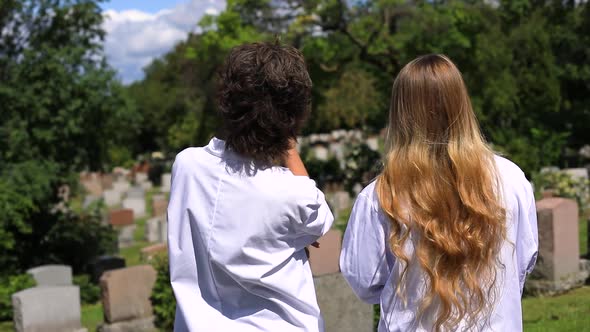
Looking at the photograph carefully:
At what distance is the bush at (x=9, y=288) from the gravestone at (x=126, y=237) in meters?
6.82

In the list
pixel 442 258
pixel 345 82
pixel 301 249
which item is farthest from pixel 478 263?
pixel 345 82

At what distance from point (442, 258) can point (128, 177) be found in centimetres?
3491

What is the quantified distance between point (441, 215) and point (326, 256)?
13.8ft

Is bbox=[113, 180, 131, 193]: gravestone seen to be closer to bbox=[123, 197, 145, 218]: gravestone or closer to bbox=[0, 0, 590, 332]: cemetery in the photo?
bbox=[0, 0, 590, 332]: cemetery

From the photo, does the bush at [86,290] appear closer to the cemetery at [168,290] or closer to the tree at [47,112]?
the cemetery at [168,290]

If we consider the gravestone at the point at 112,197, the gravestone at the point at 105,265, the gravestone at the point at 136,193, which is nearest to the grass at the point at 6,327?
the gravestone at the point at 105,265

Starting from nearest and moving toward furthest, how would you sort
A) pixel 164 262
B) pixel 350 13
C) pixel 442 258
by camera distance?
pixel 442 258, pixel 164 262, pixel 350 13

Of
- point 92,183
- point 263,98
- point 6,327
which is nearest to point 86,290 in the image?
point 6,327

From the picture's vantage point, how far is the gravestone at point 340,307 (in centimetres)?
631

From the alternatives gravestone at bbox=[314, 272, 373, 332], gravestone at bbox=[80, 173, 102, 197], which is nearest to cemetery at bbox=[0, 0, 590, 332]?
gravestone at bbox=[314, 272, 373, 332]

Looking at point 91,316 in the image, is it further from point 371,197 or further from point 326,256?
point 371,197

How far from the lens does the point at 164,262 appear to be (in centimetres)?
957

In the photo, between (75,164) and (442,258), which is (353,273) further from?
(75,164)

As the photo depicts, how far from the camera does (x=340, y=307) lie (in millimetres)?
6371
